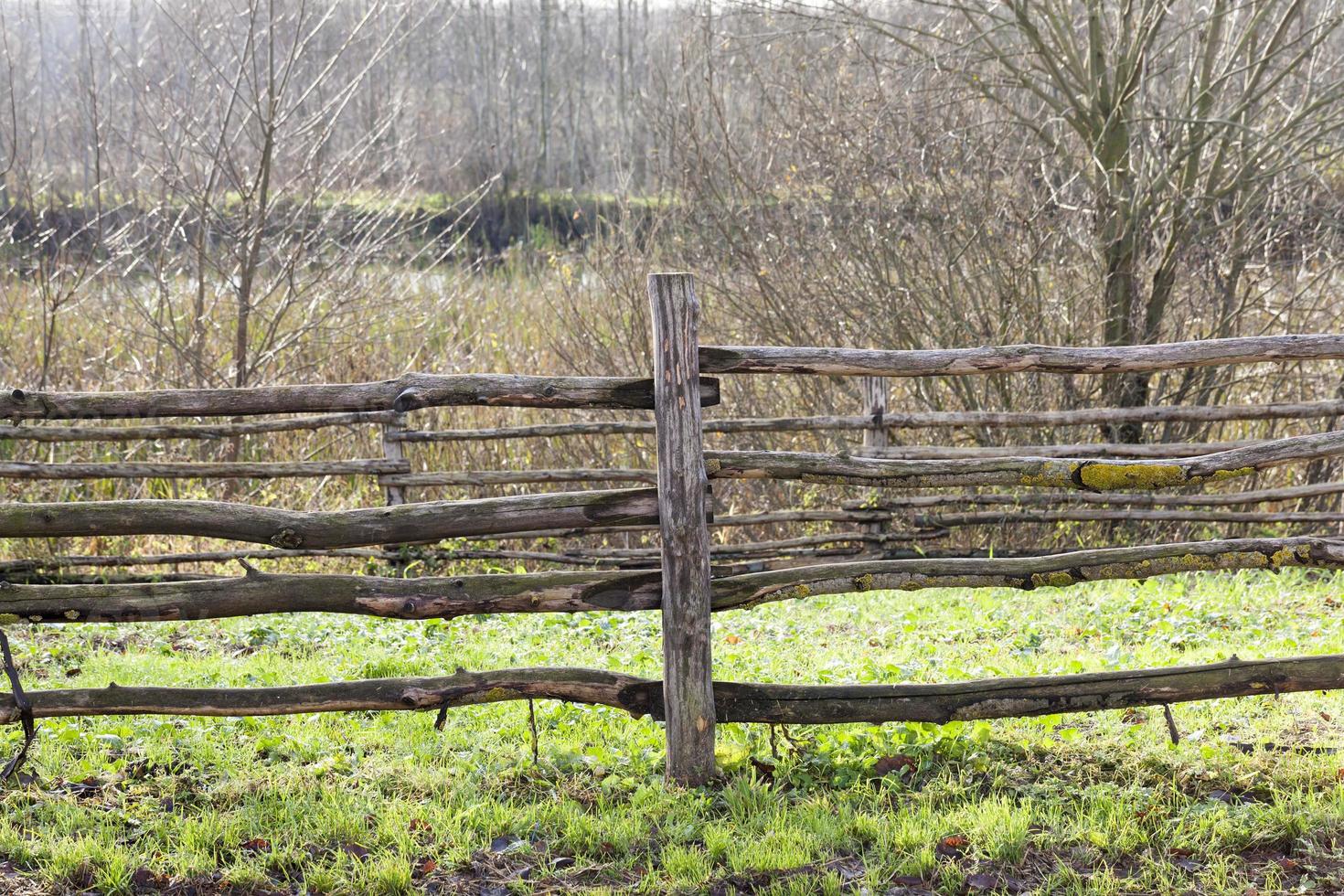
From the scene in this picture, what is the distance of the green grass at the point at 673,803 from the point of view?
2.75 meters

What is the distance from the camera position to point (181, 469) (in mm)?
6023

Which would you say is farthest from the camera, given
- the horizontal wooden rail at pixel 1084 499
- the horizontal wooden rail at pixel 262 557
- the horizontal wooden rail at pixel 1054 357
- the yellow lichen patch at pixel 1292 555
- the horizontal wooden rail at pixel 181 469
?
the horizontal wooden rail at pixel 1084 499

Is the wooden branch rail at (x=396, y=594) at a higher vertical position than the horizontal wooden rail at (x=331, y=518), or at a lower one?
lower

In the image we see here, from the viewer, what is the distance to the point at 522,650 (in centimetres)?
491

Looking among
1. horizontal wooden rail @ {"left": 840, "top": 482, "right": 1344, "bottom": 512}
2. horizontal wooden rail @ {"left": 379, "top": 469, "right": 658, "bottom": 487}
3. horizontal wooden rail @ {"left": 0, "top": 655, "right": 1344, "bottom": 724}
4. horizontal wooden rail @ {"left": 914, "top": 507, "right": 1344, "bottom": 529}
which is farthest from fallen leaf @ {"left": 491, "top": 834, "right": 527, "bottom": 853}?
horizontal wooden rail @ {"left": 914, "top": 507, "right": 1344, "bottom": 529}

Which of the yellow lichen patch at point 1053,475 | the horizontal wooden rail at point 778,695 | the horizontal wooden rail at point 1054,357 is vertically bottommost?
the horizontal wooden rail at point 778,695

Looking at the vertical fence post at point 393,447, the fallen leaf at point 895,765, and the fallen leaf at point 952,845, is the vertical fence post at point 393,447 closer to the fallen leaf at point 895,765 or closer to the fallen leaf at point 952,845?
the fallen leaf at point 895,765

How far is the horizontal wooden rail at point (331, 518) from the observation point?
3.21 m

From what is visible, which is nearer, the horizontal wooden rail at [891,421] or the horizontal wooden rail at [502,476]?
the horizontal wooden rail at [891,421]

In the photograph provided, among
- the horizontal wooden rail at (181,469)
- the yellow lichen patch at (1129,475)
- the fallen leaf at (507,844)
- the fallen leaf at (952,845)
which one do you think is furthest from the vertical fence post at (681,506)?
the horizontal wooden rail at (181,469)

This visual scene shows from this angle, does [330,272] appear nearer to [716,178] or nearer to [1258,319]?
[716,178]

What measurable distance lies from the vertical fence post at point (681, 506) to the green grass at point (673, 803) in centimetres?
31

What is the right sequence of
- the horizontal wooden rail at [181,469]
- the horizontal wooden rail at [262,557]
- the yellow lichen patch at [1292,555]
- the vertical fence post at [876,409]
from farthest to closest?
the vertical fence post at [876,409] < the horizontal wooden rail at [262,557] < the horizontal wooden rail at [181,469] < the yellow lichen patch at [1292,555]

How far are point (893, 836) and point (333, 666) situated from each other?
2.59m
